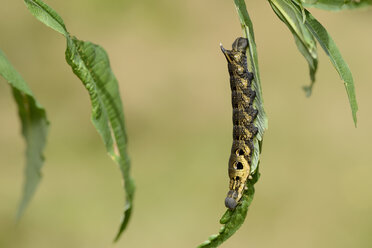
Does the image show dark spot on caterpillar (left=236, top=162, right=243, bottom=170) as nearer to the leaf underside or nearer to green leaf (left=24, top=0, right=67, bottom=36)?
the leaf underside

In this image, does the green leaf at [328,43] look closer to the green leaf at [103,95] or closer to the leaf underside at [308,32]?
the leaf underside at [308,32]

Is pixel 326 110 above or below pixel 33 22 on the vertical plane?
below

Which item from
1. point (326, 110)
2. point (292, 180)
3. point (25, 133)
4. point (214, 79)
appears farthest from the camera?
point (214, 79)

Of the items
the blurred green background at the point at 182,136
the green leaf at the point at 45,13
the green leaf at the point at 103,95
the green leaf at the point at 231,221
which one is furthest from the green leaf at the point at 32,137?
the blurred green background at the point at 182,136

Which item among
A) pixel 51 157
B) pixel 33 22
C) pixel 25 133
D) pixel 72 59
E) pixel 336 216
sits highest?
pixel 72 59

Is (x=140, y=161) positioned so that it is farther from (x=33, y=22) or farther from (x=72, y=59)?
(x=72, y=59)

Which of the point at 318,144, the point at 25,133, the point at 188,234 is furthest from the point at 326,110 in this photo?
the point at 25,133
